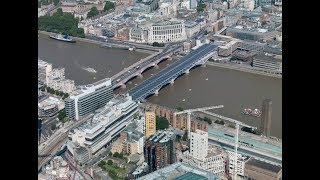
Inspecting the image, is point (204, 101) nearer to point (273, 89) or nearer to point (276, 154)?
point (273, 89)

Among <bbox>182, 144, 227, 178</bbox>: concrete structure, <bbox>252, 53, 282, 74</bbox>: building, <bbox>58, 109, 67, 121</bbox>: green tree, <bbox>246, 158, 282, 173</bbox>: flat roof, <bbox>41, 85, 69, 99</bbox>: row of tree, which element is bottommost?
<bbox>182, 144, 227, 178</bbox>: concrete structure

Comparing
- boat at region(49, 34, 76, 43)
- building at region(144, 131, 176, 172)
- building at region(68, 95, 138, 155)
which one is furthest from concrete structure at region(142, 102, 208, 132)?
boat at region(49, 34, 76, 43)

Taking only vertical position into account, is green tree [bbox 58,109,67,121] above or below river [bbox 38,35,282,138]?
below

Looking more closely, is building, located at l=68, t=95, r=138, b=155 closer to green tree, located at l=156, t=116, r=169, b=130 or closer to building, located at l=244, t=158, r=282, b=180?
green tree, located at l=156, t=116, r=169, b=130

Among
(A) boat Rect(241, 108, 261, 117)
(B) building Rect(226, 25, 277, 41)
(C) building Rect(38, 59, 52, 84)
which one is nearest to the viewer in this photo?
(A) boat Rect(241, 108, 261, 117)

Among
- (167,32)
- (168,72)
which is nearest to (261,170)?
(168,72)

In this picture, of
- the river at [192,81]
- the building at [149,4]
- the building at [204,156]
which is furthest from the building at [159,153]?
the building at [149,4]

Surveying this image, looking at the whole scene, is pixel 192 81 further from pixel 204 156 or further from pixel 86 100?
pixel 204 156
